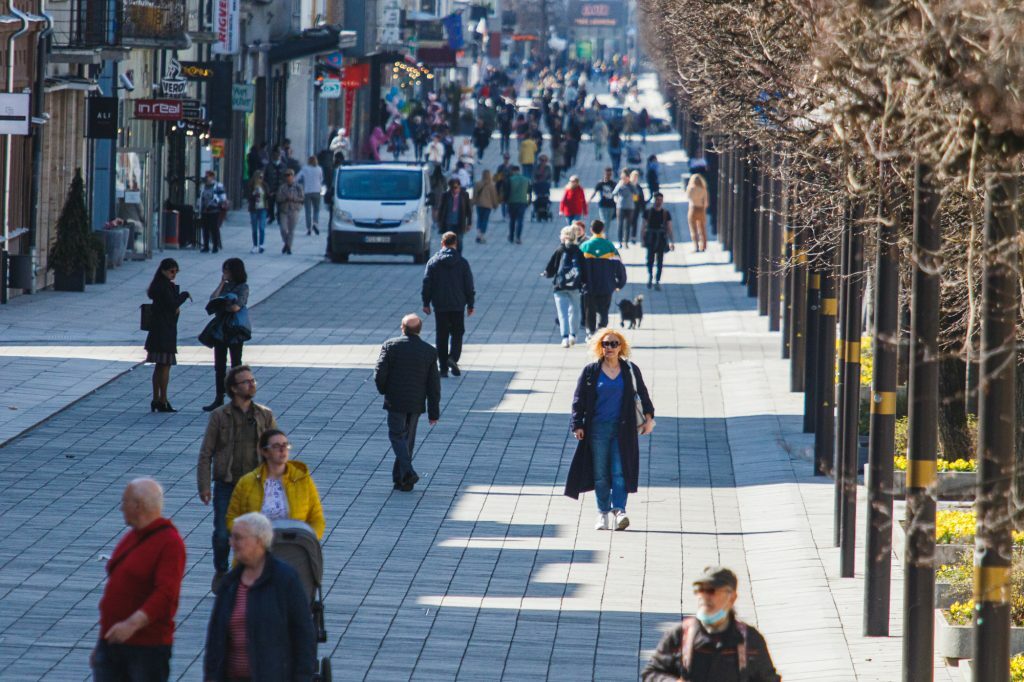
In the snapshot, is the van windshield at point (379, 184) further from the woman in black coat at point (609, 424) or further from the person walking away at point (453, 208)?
the woman in black coat at point (609, 424)

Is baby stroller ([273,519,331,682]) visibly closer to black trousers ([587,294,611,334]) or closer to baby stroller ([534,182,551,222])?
black trousers ([587,294,611,334])

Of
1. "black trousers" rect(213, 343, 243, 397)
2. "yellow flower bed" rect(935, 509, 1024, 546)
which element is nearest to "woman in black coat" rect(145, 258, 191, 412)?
"black trousers" rect(213, 343, 243, 397)

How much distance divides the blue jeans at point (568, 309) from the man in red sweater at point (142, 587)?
57.8 ft

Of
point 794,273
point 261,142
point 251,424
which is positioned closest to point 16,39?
point 794,273

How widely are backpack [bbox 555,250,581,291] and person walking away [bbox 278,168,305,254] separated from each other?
13.4 meters

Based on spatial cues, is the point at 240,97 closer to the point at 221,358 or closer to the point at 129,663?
the point at 221,358

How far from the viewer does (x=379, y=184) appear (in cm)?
3862

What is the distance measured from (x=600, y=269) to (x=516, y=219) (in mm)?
16854

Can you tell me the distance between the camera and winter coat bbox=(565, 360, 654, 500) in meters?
14.4

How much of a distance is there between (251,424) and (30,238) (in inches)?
750

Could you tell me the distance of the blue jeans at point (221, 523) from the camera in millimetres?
11987

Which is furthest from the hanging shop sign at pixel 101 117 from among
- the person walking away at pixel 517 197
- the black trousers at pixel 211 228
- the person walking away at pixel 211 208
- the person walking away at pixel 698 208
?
the person walking away at pixel 698 208

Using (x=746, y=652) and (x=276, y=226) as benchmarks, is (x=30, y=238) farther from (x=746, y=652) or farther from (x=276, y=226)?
(x=746, y=652)

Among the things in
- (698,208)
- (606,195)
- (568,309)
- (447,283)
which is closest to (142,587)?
(447,283)
